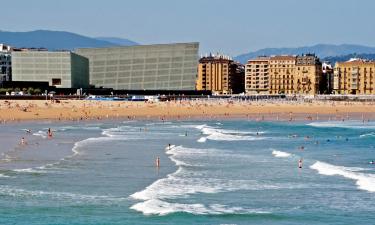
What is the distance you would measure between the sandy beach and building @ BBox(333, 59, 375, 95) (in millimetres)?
69128

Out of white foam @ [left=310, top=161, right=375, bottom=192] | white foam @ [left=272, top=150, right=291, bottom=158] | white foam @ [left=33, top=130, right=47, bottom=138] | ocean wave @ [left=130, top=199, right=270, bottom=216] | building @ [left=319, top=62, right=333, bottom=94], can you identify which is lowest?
ocean wave @ [left=130, top=199, right=270, bottom=216]

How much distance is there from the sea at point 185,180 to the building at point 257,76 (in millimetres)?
135383

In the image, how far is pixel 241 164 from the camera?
121 feet

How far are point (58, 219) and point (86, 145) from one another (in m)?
24.6

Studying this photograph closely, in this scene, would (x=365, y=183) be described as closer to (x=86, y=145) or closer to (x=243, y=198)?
(x=243, y=198)

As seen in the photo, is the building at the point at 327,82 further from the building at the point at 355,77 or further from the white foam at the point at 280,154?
the white foam at the point at 280,154

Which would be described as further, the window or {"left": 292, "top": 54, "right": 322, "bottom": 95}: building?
{"left": 292, "top": 54, "right": 322, "bottom": 95}: building

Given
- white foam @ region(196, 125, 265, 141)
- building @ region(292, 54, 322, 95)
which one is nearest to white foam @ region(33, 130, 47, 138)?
white foam @ region(196, 125, 265, 141)

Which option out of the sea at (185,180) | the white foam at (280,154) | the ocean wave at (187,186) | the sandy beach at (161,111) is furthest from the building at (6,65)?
the ocean wave at (187,186)

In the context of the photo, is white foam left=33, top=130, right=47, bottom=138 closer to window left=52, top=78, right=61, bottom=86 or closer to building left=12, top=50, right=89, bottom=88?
building left=12, top=50, right=89, bottom=88

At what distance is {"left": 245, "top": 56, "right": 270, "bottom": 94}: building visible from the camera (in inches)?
7441

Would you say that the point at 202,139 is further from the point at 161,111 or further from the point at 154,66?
the point at 154,66

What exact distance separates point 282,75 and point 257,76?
704cm

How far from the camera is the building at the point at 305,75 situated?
604 feet
